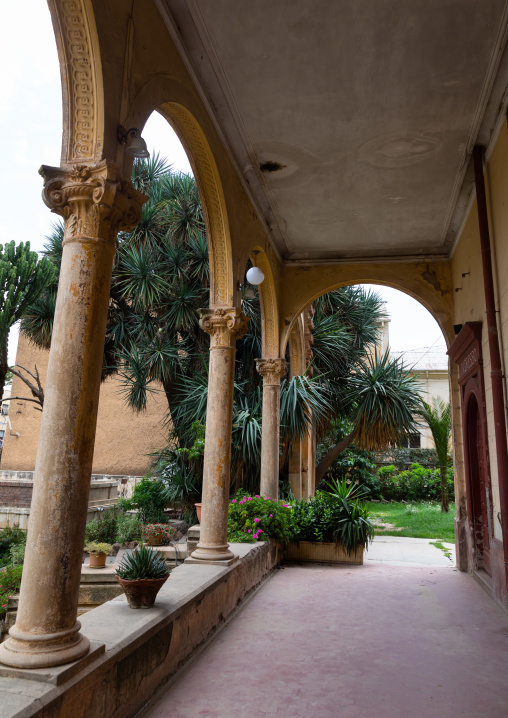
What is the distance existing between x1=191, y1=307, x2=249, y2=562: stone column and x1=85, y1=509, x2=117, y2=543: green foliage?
3998 mm

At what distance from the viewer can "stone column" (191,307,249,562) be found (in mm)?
5143

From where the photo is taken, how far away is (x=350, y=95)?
480 cm

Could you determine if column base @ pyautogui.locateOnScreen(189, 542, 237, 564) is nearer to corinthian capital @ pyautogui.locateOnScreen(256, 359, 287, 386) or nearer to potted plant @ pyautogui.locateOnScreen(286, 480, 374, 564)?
potted plant @ pyautogui.locateOnScreen(286, 480, 374, 564)

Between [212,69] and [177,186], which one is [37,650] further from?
[177,186]

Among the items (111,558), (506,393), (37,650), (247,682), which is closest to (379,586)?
(506,393)

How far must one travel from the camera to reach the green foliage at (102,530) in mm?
8586

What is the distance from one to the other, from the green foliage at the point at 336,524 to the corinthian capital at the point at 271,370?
189 cm

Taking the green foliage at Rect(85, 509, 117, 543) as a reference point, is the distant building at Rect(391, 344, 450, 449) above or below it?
above

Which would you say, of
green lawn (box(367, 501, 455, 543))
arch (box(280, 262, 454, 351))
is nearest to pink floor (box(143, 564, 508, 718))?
arch (box(280, 262, 454, 351))

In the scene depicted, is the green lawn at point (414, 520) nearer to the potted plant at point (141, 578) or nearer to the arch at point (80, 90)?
the potted plant at point (141, 578)

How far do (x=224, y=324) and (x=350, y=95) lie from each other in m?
2.45

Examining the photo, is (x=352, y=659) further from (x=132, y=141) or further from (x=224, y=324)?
(x=132, y=141)

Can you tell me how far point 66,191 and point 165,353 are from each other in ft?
23.5

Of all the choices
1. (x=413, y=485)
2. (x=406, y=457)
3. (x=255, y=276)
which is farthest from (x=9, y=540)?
(x=406, y=457)
